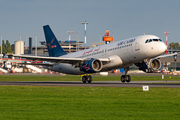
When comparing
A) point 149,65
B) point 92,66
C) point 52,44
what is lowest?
point 92,66

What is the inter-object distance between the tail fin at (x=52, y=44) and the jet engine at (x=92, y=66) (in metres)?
12.7

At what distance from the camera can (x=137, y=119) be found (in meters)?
12.1

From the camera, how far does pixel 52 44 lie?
54.3 meters

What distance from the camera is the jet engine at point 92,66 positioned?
40644 mm

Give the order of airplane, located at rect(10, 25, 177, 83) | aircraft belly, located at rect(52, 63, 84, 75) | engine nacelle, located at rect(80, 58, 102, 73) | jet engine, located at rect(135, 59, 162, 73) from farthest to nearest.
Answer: aircraft belly, located at rect(52, 63, 84, 75), jet engine, located at rect(135, 59, 162, 73), engine nacelle, located at rect(80, 58, 102, 73), airplane, located at rect(10, 25, 177, 83)

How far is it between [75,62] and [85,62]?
2.88 m

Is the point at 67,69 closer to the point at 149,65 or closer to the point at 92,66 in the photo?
the point at 92,66

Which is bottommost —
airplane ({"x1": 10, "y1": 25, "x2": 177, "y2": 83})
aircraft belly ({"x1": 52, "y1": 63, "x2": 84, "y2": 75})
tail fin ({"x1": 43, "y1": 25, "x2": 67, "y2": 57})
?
aircraft belly ({"x1": 52, "y1": 63, "x2": 84, "y2": 75})

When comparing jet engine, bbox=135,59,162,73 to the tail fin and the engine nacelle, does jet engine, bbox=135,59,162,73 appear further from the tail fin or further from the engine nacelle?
the tail fin

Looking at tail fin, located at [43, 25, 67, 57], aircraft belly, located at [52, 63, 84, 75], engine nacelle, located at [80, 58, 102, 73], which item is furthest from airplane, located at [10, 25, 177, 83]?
tail fin, located at [43, 25, 67, 57]

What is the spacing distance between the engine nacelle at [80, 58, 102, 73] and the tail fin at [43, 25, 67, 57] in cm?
1274

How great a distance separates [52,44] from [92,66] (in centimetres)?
1602

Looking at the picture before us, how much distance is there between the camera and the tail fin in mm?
53938

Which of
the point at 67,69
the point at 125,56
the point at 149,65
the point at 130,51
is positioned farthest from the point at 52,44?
the point at 149,65
